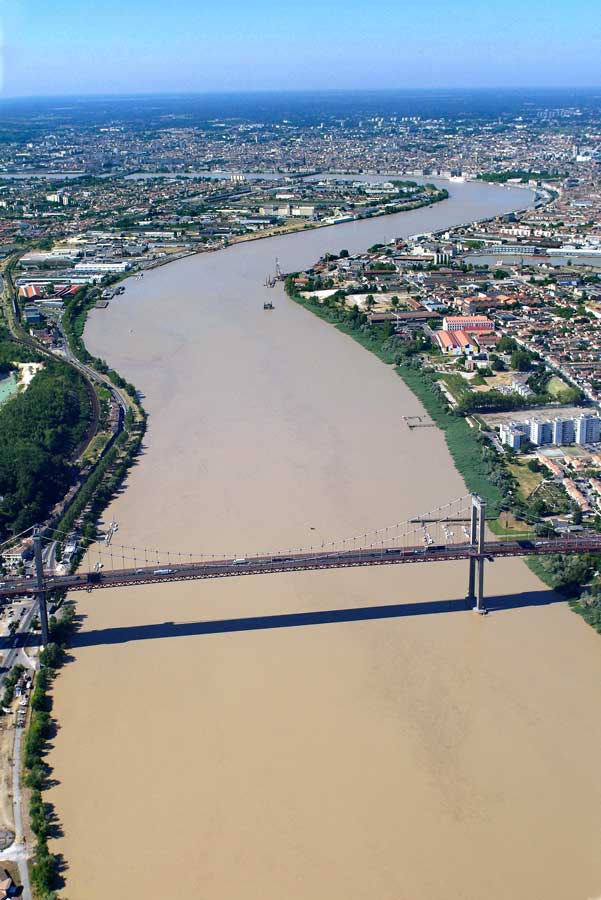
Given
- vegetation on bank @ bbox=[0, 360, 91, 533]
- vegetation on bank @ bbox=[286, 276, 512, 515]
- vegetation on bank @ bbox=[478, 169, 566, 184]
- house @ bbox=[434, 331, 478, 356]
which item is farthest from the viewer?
vegetation on bank @ bbox=[478, 169, 566, 184]

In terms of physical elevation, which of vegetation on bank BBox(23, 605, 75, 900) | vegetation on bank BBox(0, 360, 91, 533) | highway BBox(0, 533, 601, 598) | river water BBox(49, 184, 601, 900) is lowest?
river water BBox(49, 184, 601, 900)

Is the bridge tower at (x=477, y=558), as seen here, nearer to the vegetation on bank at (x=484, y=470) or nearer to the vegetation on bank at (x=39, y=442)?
the vegetation on bank at (x=484, y=470)

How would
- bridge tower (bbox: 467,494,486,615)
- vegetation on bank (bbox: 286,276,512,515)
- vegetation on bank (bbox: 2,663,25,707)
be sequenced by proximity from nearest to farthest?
1. vegetation on bank (bbox: 2,663,25,707)
2. bridge tower (bbox: 467,494,486,615)
3. vegetation on bank (bbox: 286,276,512,515)

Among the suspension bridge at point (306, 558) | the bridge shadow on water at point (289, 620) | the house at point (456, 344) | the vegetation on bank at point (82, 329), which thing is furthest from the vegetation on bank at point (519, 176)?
the bridge shadow on water at point (289, 620)

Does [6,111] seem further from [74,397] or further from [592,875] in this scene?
[592,875]

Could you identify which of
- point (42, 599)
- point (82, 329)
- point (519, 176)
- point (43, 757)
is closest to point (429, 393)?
point (82, 329)

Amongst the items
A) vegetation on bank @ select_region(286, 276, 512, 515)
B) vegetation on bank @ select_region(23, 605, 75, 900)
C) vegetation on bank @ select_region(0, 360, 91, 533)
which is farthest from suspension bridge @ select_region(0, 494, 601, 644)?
vegetation on bank @ select_region(286, 276, 512, 515)

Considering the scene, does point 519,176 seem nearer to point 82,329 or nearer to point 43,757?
point 82,329

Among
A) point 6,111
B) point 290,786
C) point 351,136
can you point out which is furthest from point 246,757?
point 6,111

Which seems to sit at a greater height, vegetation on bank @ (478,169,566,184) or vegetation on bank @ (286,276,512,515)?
vegetation on bank @ (478,169,566,184)

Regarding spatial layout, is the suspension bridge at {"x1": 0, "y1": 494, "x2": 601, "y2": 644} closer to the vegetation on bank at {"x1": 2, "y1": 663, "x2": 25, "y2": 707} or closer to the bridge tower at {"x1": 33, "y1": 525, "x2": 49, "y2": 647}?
the bridge tower at {"x1": 33, "y1": 525, "x2": 49, "y2": 647}
